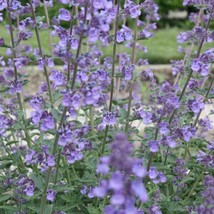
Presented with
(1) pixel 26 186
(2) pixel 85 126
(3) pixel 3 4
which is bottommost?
(1) pixel 26 186

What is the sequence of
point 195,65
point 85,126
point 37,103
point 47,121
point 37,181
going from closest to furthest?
point 47,121
point 37,103
point 37,181
point 195,65
point 85,126

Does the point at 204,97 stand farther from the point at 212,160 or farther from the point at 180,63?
the point at 180,63

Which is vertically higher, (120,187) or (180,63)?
(120,187)

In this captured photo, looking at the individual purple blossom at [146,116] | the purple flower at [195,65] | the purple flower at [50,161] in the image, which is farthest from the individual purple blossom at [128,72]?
the purple flower at [50,161]

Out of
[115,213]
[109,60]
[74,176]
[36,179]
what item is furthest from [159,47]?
[115,213]

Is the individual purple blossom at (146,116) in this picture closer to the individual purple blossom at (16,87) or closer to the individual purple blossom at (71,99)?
the individual purple blossom at (71,99)

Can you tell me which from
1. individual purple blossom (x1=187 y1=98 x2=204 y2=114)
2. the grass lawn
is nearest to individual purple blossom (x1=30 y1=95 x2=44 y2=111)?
individual purple blossom (x1=187 y1=98 x2=204 y2=114)

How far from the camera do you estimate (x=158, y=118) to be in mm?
2693

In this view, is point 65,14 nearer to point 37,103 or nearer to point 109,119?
point 37,103

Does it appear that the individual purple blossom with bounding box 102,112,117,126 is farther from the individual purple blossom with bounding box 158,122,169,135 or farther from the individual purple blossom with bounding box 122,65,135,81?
the individual purple blossom with bounding box 158,122,169,135

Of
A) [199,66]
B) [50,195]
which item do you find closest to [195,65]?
[199,66]

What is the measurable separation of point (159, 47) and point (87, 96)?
8926 millimetres

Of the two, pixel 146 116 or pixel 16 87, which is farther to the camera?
pixel 16 87

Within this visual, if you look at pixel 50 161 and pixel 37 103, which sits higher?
pixel 37 103
